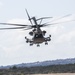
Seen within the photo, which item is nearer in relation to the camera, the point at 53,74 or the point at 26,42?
Result: the point at 26,42

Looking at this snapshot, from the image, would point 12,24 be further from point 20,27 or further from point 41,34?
point 41,34

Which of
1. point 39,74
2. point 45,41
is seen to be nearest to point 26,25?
point 45,41

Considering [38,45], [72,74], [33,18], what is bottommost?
[72,74]

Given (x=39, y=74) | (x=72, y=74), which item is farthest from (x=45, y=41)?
(x=39, y=74)

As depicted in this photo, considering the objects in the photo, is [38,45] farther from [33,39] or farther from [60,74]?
[60,74]

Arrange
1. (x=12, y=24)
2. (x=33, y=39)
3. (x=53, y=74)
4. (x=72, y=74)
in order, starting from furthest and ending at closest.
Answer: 1. (x=53, y=74)
2. (x=72, y=74)
3. (x=33, y=39)
4. (x=12, y=24)

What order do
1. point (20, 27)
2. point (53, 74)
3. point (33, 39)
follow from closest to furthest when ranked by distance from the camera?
point (20, 27)
point (33, 39)
point (53, 74)

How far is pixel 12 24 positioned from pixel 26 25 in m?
2.52

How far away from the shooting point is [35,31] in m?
41.0

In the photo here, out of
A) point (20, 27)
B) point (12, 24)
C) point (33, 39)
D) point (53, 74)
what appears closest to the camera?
point (12, 24)

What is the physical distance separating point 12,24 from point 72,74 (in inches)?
1791

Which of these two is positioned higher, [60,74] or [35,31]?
[35,31]

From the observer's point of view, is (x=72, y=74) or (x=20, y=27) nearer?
(x=20, y=27)

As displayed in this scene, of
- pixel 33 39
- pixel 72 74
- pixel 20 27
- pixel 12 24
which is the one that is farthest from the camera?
pixel 72 74
